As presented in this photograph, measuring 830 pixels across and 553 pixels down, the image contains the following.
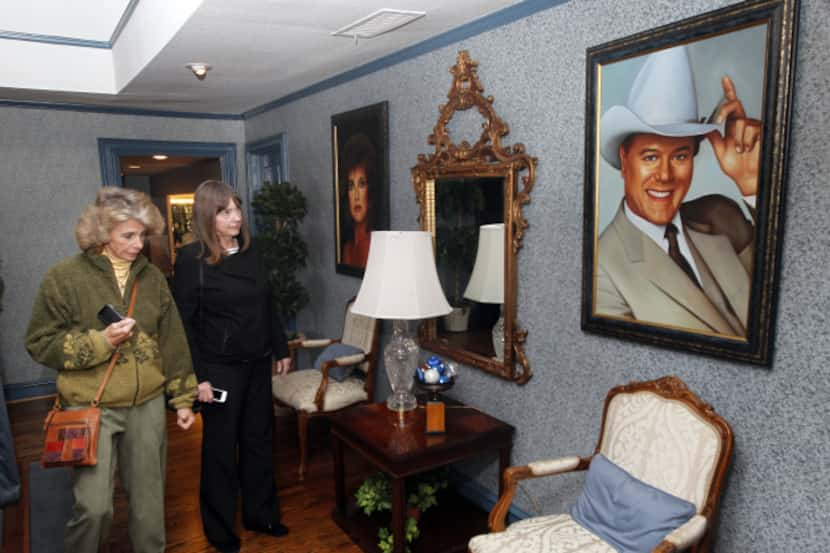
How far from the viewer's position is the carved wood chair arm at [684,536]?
1.61 metres

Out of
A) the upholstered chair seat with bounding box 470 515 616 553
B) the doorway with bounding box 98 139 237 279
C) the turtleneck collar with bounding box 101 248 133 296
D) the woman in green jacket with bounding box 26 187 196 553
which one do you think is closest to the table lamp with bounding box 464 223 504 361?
the upholstered chair seat with bounding box 470 515 616 553

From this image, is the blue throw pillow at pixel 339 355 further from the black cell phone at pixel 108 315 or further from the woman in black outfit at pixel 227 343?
the black cell phone at pixel 108 315

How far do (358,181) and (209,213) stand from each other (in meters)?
1.34

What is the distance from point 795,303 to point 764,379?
248mm

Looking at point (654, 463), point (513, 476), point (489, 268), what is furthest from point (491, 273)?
point (654, 463)

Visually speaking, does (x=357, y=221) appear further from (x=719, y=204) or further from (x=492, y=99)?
(x=719, y=204)

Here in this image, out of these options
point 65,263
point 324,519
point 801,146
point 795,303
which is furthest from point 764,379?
point 65,263

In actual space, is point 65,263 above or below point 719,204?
below

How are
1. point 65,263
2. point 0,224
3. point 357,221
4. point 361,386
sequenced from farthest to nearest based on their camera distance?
point 0,224 < point 357,221 < point 361,386 < point 65,263

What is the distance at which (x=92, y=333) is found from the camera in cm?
210

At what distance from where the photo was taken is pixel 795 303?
5.39 ft

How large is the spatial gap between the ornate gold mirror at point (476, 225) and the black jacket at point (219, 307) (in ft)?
3.10

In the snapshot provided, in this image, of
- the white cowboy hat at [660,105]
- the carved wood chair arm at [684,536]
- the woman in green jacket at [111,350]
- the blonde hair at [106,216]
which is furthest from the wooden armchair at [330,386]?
the carved wood chair arm at [684,536]

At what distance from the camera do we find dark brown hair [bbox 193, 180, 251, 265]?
8.10 ft
